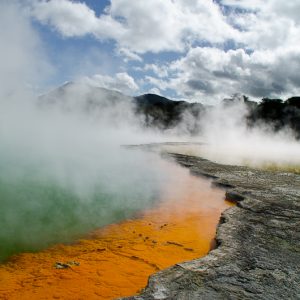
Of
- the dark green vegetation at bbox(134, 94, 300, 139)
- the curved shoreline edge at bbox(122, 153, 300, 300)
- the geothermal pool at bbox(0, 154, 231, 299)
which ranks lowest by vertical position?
the geothermal pool at bbox(0, 154, 231, 299)

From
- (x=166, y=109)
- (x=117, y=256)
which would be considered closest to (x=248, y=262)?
(x=117, y=256)

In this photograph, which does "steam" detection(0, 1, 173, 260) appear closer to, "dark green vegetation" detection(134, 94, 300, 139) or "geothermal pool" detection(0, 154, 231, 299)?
"geothermal pool" detection(0, 154, 231, 299)

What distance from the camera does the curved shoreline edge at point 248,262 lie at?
3.28 m

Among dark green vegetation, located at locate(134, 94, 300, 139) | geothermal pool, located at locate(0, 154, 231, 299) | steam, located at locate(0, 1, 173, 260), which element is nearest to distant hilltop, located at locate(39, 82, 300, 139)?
dark green vegetation, located at locate(134, 94, 300, 139)

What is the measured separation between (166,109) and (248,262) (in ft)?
127

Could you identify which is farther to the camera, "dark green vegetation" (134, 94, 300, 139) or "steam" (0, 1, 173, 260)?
"dark green vegetation" (134, 94, 300, 139)

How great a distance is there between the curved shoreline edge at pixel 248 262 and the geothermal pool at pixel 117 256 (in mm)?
466

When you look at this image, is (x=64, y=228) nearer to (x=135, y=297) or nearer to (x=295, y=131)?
(x=135, y=297)

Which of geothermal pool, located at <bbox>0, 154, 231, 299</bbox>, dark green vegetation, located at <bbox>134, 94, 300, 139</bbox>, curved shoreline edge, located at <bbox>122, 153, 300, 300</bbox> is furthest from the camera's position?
dark green vegetation, located at <bbox>134, 94, 300, 139</bbox>

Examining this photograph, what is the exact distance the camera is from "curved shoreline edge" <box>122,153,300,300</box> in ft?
10.8

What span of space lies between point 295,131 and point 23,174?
25.9 metres

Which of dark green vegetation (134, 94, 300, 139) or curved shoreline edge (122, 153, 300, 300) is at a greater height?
dark green vegetation (134, 94, 300, 139)

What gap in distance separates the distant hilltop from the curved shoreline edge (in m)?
22.8

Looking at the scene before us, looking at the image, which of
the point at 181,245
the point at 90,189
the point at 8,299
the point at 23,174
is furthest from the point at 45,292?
the point at 23,174
